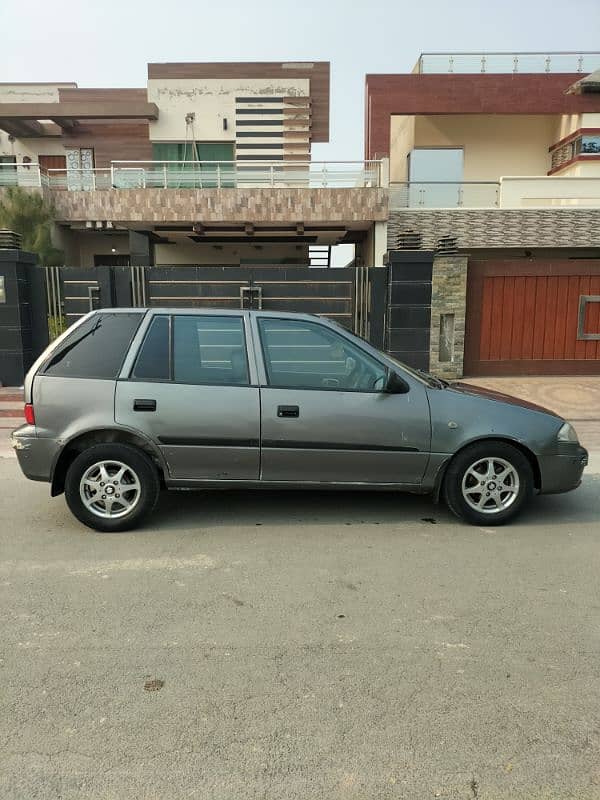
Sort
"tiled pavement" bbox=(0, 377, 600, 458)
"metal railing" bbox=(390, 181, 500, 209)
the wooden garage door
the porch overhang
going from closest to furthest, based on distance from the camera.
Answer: "tiled pavement" bbox=(0, 377, 600, 458), the wooden garage door, "metal railing" bbox=(390, 181, 500, 209), the porch overhang

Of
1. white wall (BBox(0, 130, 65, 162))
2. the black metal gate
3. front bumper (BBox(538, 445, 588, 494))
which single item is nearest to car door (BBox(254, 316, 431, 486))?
front bumper (BBox(538, 445, 588, 494))

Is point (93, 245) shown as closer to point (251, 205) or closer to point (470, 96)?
point (251, 205)

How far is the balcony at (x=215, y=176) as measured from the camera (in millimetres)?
18594

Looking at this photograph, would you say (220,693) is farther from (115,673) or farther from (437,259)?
(437,259)

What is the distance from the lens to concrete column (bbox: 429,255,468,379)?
36.6 ft

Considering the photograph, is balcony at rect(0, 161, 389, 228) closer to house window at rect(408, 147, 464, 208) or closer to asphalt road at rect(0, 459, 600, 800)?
house window at rect(408, 147, 464, 208)

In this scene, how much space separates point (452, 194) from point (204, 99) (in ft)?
35.0

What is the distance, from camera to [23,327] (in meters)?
10.7

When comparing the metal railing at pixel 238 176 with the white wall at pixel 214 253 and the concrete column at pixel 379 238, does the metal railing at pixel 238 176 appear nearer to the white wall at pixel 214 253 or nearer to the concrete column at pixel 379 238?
the concrete column at pixel 379 238

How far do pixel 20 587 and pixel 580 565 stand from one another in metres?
3.57

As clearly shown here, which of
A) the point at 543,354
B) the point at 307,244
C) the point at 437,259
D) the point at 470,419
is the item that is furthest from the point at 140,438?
the point at 307,244

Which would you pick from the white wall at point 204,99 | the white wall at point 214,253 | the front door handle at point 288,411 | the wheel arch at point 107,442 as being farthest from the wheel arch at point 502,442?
the white wall at point 204,99

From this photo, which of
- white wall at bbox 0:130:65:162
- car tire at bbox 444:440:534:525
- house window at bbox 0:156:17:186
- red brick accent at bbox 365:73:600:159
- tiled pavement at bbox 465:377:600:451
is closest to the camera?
car tire at bbox 444:440:534:525

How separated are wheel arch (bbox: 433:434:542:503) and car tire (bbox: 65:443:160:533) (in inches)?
84.9
